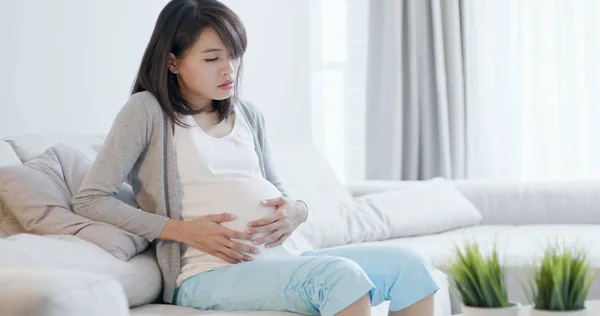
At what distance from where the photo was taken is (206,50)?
200 cm

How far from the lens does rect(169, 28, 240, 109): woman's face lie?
6.54 ft

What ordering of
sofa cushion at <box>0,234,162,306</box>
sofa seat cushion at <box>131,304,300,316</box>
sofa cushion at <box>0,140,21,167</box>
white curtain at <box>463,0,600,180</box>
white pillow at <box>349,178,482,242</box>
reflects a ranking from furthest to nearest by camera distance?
white curtain at <box>463,0,600,180</box> < white pillow at <box>349,178,482,242</box> < sofa cushion at <box>0,140,21,167</box> < sofa seat cushion at <box>131,304,300,316</box> < sofa cushion at <box>0,234,162,306</box>

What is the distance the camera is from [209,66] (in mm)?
1993

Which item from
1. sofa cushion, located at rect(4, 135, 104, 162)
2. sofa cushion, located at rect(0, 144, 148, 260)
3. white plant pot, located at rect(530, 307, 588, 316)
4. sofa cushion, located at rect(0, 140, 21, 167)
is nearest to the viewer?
white plant pot, located at rect(530, 307, 588, 316)

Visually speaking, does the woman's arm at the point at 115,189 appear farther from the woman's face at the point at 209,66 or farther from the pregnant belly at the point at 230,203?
the woman's face at the point at 209,66

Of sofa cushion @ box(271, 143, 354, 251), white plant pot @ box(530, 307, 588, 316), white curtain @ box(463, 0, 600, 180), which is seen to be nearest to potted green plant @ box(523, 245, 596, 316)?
white plant pot @ box(530, 307, 588, 316)

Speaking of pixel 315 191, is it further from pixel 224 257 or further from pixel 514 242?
pixel 224 257

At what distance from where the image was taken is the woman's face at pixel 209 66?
6.54 feet

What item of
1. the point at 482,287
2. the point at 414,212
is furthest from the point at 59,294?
the point at 414,212

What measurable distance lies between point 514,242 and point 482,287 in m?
1.52

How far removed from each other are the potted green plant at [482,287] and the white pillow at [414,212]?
1.61 meters

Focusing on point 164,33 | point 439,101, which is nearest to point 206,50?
point 164,33

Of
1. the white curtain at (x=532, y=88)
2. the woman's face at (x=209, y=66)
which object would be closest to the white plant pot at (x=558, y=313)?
the woman's face at (x=209, y=66)

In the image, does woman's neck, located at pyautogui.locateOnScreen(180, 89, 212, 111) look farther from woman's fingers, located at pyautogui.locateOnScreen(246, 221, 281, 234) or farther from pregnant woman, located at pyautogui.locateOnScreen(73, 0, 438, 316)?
woman's fingers, located at pyautogui.locateOnScreen(246, 221, 281, 234)
